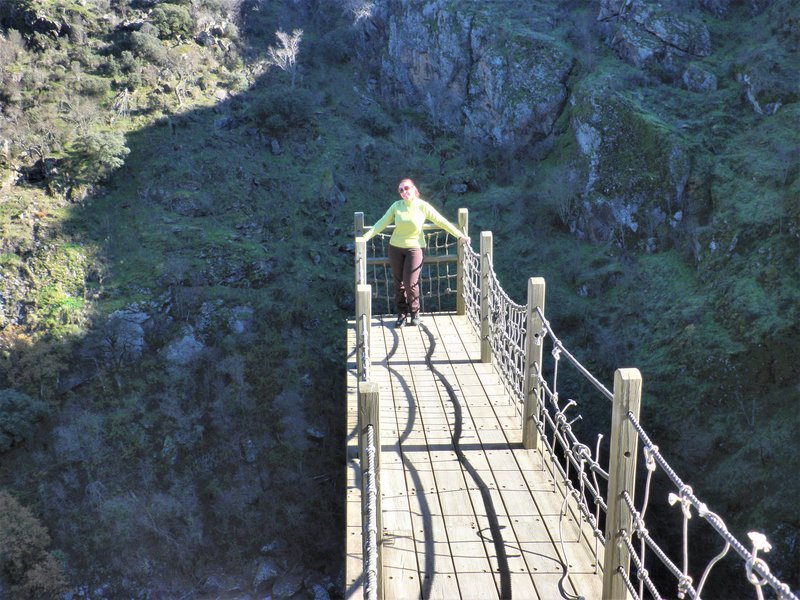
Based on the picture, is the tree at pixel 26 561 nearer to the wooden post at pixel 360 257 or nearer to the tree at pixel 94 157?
the wooden post at pixel 360 257

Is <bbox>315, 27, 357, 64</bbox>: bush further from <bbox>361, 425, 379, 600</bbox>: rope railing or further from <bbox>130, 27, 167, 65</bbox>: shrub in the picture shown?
<bbox>361, 425, 379, 600</bbox>: rope railing

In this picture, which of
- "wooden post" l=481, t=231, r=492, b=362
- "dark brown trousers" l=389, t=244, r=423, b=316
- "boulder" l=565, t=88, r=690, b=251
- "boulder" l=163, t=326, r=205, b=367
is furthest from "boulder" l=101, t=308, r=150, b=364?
"boulder" l=565, t=88, r=690, b=251

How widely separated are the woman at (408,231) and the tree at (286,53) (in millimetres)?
12723

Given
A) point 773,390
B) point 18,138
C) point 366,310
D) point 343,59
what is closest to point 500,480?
point 366,310

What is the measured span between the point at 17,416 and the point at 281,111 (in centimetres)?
913

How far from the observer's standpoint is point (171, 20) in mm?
16750

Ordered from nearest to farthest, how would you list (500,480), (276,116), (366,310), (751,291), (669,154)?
(500,480)
(366,310)
(751,291)
(669,154)
(276,116)

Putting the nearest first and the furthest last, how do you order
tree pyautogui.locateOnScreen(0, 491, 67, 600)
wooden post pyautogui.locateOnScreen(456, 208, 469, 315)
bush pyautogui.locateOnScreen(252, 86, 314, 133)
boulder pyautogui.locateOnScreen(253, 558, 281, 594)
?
wooden post pyautogui.locateOnScreen(456, 208, 469, 315) → tree pyautogui.locateOnScreen(0, 491, 67, 600) → boulder pyautogui.locateOnScreen(253, 558, 281, 594) → bush pyautogui.locateOnScreen(252, 86, 314, 133)

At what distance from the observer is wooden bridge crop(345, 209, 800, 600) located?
2.34 meters

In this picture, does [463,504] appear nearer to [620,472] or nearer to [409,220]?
[620,472]

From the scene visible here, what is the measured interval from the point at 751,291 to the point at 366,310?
8352 millimetres

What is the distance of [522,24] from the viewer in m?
15.7

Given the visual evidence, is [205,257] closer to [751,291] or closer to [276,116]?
[276,116]

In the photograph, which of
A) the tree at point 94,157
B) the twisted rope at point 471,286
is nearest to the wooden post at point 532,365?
the twisted rope at point 471,286
